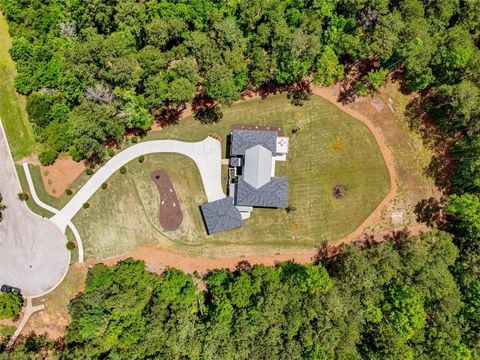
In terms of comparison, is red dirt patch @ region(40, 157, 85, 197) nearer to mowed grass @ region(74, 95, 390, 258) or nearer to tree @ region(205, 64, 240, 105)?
mowed grass @ region(74, 95, 390, 258)

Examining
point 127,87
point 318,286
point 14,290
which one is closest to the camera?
A: point 318,286

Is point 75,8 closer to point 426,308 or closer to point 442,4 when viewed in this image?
point 442,4

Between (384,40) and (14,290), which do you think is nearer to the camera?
(384,40)

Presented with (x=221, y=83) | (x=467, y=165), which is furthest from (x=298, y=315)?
(x=221, y=83)

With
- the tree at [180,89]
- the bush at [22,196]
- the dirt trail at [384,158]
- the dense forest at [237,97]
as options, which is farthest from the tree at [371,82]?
the bush at [22,196]

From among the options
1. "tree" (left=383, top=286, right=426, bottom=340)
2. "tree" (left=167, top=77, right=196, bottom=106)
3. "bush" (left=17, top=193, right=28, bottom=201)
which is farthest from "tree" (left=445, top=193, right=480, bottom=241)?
"bush" (left=17, top=193, right=28, bottom=201)

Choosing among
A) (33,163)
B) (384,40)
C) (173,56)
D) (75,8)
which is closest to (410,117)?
(384,40)

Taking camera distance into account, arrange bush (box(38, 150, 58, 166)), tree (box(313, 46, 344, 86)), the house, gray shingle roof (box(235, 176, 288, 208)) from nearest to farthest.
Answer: tree (box(313, 46, 344, 86)) < the house < gray shingle roof (box(235, 176, 288, 208)) < bush (box(38, 150, 58, 166))

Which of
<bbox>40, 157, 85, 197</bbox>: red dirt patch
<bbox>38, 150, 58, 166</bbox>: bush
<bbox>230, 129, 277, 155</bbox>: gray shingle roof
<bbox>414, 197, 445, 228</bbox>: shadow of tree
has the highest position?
<bbox>230, 129, 277, 155</bbox>: gray shingle roof
